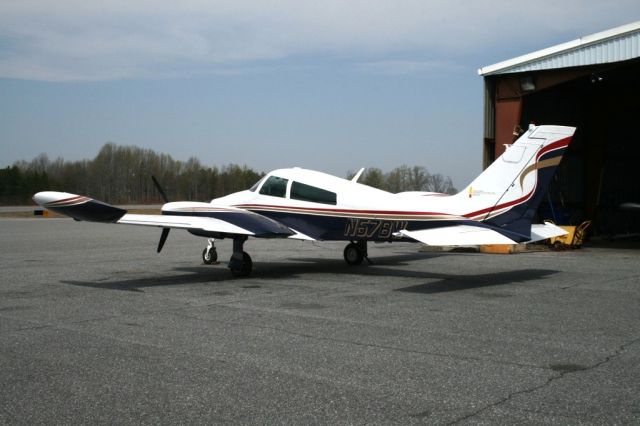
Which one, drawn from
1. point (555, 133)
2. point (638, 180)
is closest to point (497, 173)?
point (555, 133)

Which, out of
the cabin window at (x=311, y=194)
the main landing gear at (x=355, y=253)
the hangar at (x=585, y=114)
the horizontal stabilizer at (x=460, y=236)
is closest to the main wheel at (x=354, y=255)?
the main landing gear at (x=355, y=253)

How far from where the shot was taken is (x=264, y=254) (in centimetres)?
2034

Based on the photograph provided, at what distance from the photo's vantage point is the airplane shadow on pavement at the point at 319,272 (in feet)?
42.6

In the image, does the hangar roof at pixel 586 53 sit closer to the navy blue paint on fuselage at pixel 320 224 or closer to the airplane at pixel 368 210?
the airplane at pixel 368 210

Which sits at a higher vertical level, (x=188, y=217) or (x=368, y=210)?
(x=368, y=210)

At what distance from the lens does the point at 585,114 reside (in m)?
28.4

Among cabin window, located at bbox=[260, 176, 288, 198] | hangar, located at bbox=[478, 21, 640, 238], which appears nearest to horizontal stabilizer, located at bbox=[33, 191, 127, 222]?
cabin window, located at bbox=[260, 176, 288, 198]

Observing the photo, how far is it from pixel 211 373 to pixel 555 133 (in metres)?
10.00

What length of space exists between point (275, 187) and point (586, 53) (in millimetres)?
11131

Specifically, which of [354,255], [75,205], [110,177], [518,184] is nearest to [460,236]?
[518,184]

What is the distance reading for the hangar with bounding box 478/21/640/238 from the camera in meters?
20.7

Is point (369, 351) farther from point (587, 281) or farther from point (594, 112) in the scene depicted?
point (594, 112)

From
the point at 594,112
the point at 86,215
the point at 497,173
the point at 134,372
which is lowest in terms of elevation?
the point at 134,372

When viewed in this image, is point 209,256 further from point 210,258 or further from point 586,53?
point 586,53
